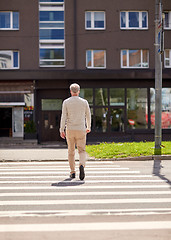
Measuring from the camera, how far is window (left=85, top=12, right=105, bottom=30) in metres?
27.3

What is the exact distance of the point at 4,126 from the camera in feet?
89.6

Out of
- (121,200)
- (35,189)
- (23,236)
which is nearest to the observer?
(23,236)

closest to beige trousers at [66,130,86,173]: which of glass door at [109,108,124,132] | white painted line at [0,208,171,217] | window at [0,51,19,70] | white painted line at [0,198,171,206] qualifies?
white painted line at [0,198,171,206]

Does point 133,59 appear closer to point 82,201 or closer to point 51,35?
point 51,35

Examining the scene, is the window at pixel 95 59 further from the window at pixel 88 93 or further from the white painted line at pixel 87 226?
the white painted line at pixel 87 226

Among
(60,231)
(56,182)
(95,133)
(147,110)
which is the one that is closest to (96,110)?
(95,133)

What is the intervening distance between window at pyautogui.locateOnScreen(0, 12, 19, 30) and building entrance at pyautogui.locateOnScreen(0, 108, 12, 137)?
5.77 meters

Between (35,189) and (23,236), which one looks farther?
(35,189)

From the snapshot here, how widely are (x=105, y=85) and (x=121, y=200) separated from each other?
21322mm

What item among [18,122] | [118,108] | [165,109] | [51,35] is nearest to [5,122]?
[18,122]

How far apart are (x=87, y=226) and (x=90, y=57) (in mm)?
23314

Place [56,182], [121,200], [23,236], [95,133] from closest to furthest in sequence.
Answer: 1. [23,236]
2. [121,200]
3. [56,182]
4. [95,133]

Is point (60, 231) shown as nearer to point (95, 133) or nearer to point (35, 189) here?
point (35, 189)

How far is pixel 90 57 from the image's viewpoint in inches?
1072
